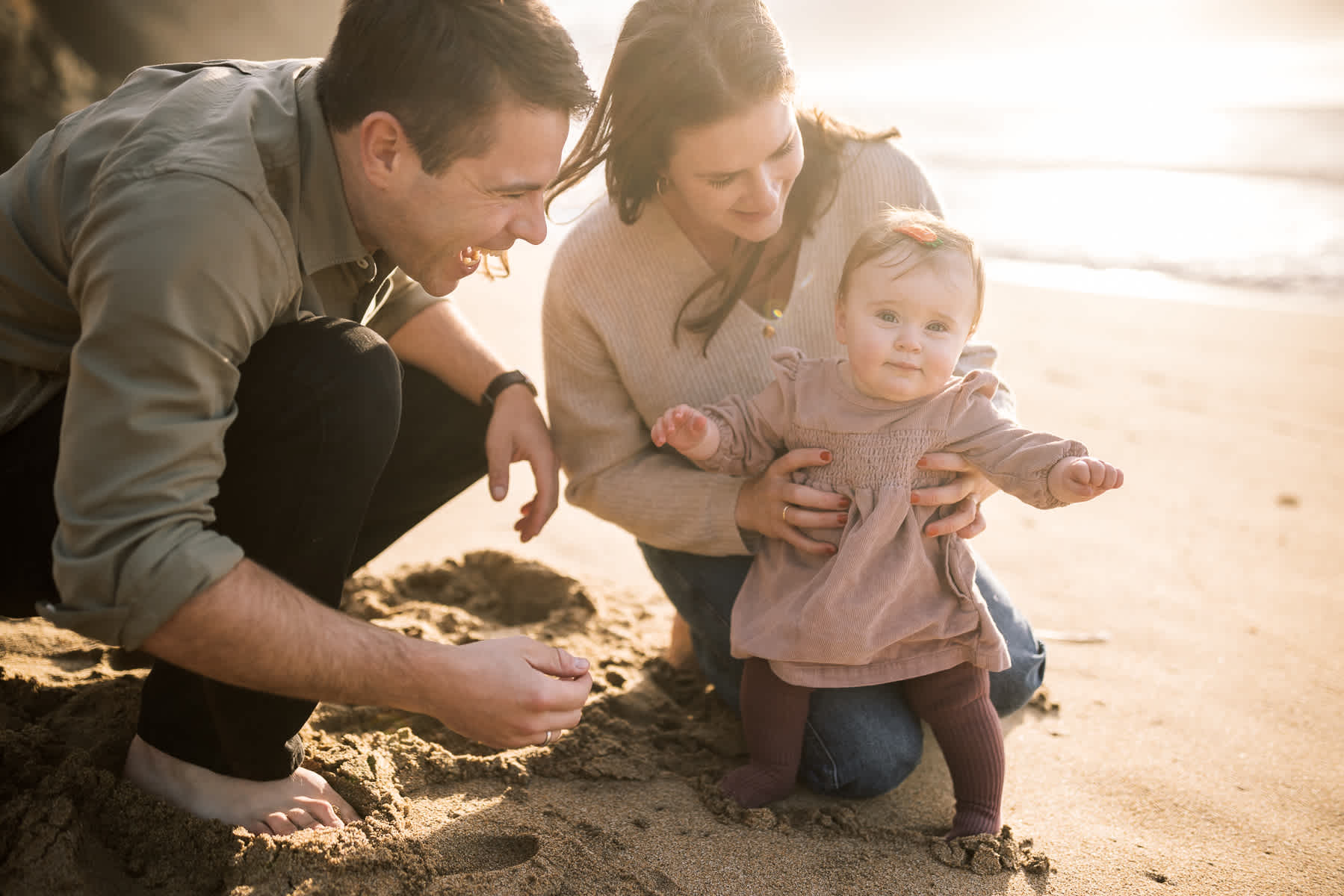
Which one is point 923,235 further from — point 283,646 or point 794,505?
point 283,646

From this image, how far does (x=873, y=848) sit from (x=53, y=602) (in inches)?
60.8

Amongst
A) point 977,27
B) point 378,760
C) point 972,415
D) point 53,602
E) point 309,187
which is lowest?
point 378,760

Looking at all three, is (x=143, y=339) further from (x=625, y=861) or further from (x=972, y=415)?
(x=972, y=415)

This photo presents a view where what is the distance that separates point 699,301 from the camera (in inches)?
95.3

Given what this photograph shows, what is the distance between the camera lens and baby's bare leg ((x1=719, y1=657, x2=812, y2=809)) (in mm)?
2021

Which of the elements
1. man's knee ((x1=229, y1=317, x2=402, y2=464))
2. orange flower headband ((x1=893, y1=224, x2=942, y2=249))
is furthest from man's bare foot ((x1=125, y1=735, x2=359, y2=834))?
orange flower headband ((x1=893, y1=224, x2=942, y2=249))

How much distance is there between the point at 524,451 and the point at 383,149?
804 millimetres

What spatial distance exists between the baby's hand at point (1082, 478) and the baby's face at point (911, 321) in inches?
11.8

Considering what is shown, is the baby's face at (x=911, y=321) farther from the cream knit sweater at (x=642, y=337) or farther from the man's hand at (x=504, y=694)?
the man's hand at (x=504, y=694)

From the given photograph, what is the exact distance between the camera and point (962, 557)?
6.63ft

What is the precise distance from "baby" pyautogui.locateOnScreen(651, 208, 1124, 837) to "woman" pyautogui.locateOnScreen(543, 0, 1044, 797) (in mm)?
125

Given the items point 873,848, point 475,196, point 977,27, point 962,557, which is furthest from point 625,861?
point 977,27

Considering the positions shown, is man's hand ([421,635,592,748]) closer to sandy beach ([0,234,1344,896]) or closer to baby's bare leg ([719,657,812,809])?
sandy beach ([0,234,1344,896])

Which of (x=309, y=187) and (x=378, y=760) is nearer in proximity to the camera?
(x=309, y=187)
